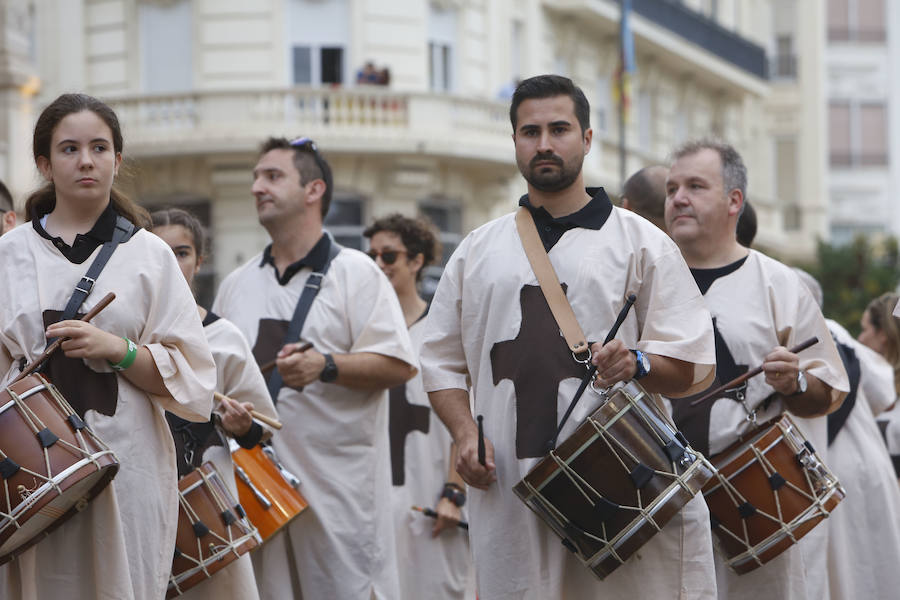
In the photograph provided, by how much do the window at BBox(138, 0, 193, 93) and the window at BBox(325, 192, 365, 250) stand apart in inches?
122

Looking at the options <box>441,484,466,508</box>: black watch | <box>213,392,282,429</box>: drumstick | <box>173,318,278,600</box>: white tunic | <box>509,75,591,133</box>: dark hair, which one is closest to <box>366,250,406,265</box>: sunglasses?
<box>441,484,466,508</box>: black watch

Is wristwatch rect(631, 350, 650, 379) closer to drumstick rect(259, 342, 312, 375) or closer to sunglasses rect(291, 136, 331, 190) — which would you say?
drumstick rect(259, 342, 312, 375)

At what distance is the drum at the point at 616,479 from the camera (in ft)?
20.4

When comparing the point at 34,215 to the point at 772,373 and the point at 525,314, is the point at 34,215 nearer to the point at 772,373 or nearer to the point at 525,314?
the point at 525,314

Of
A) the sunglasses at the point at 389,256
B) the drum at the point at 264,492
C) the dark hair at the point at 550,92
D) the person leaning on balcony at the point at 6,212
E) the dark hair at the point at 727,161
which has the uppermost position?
the dark hair at the point at 550,92

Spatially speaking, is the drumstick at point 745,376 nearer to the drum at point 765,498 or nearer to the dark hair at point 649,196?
the drum at point 765,498

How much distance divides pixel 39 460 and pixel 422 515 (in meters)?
4.87

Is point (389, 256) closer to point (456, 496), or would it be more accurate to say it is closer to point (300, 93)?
point (456, 496)

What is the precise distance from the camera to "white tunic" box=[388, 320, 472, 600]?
1060cm

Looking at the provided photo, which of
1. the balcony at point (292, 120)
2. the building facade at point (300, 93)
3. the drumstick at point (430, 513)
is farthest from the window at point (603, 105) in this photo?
the drumstick at point (430, 513)

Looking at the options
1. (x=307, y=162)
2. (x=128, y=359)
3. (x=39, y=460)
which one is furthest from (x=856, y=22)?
(x=39, y=460)

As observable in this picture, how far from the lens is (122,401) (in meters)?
6.50

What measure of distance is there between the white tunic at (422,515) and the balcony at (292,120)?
17.6m

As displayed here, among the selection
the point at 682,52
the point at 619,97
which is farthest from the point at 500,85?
the point at 682,52
